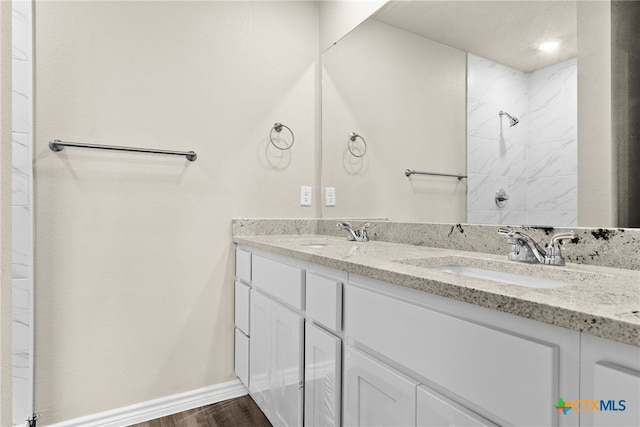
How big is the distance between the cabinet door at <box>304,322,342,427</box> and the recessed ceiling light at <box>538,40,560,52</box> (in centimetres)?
106

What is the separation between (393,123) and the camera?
1716 millimetres

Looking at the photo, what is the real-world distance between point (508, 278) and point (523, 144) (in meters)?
0.44

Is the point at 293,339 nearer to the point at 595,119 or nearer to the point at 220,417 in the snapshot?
the point at 220,417

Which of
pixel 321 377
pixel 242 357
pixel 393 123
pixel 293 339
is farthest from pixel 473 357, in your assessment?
pixel 242 357

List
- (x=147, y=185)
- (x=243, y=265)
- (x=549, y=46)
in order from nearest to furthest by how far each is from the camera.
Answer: (x=549, y=46) < (x=147, y=185) < (x=243, y=265)

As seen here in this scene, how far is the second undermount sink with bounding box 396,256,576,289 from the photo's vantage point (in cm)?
92

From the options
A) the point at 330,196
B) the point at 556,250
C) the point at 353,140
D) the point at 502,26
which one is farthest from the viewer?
the point at 330,196

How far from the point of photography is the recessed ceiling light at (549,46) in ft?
3.54

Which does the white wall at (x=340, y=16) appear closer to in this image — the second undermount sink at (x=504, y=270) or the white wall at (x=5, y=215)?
the second undermount sink at (x=504, y=270)

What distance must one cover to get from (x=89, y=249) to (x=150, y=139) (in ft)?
1.83

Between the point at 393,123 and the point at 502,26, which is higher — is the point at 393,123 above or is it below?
below

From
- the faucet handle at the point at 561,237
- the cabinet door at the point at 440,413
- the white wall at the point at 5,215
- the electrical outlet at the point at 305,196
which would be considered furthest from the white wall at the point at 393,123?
the white wall at the point at 5,215

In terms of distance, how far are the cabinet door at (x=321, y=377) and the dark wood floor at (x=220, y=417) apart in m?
0.60

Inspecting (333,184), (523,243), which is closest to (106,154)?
(333,184)
